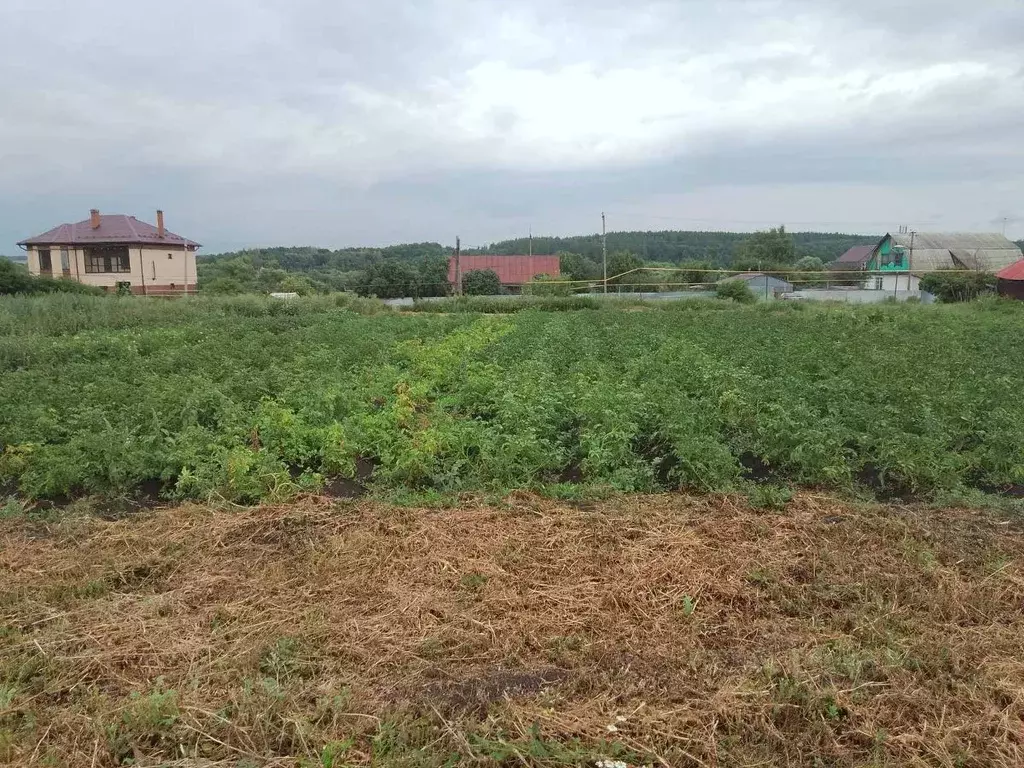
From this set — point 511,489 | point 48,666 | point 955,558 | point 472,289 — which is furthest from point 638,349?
point 472,289

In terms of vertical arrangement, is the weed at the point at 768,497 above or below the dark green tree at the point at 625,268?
below

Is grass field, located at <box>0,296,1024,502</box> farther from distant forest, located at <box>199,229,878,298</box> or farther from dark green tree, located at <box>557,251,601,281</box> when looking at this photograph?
dark green tree, located at <box>557,251,601,281</box>

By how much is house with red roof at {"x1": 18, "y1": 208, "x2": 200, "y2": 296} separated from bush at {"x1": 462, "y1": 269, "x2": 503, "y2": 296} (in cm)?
1948

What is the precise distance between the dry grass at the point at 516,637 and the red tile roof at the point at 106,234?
48.6 meters

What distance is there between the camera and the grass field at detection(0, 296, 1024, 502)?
268 inches

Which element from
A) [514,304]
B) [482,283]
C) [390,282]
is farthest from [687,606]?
[482,283]

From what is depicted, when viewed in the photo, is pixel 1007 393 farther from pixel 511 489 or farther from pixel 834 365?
pixel 511 489

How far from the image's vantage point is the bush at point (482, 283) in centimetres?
4912

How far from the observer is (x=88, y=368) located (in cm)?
1183

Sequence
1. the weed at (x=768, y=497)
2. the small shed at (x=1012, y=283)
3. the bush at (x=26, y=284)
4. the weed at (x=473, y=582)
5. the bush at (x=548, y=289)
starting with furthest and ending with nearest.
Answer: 1. the bush at (x=548, y=289)
2. the small shed at (x=1012, y=283)
3. the bush at (x=26, y=284)
4. the weed at (x=768, y=497)
5. the weed at (x=473, y=582)

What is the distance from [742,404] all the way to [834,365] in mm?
4689

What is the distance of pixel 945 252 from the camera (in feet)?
185

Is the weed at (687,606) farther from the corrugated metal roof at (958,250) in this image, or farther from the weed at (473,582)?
the corrugated metal roof at (958,250)

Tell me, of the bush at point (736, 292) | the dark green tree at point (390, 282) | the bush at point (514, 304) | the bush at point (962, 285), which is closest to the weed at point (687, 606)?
the bush at point (514, 304)
